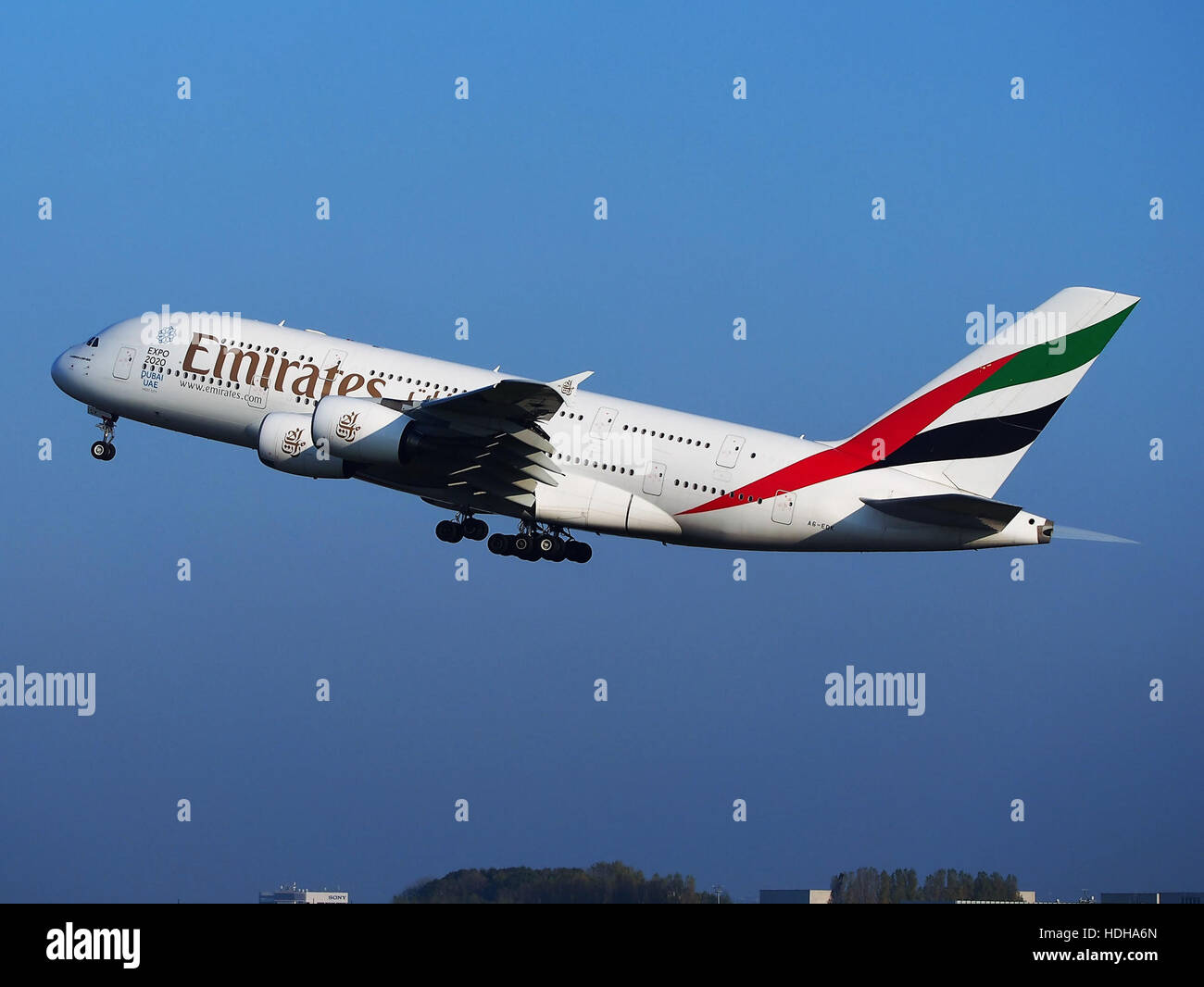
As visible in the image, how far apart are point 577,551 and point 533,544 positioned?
1.51m

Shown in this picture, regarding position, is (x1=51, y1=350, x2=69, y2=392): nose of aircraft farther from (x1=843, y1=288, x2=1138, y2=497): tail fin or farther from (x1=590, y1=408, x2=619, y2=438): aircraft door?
(x1=843, y1=288, x2=1138, y2=497): tail fin

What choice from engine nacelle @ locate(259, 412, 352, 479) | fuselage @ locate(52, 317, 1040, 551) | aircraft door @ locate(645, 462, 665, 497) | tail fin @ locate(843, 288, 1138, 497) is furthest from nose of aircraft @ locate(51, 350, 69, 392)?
tail fin @ locate(843, 288, 1138, 497)

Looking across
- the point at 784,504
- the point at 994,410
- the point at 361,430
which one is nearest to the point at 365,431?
the point at 361,430

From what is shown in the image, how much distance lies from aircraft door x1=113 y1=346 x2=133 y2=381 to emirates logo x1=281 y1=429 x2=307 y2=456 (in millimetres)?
6933

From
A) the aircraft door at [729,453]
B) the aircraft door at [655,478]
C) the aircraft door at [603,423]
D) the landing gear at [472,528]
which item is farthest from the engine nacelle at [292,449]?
the aircraft door at [729,453]

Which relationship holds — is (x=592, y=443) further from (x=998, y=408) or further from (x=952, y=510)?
(x=998, y=408)

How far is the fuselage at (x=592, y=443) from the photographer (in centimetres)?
4512

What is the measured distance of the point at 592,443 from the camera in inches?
1833

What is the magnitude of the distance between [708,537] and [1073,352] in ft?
37.7

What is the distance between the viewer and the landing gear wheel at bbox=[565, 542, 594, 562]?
4997 centimetres

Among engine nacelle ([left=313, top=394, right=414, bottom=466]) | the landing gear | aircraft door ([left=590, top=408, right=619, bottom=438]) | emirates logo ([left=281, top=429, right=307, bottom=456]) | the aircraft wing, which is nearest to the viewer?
the aircraft wing

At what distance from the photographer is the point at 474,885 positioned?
157 feet

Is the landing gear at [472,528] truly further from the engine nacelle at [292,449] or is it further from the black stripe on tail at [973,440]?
the black stripe on tail at [973,440]

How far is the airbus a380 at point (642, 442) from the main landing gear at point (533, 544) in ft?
3.41
